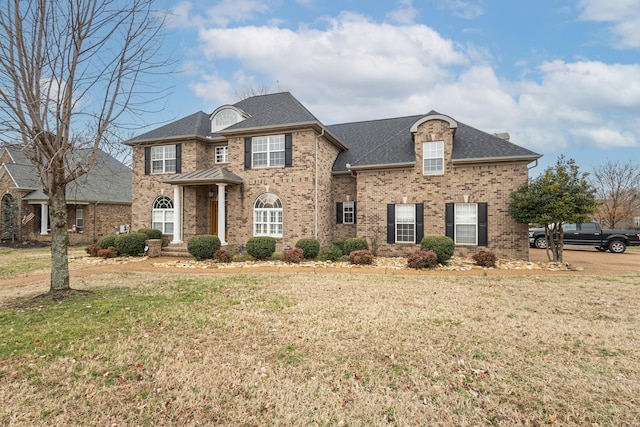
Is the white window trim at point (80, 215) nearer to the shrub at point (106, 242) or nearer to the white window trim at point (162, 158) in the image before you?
the white window trim at point (162, 158)

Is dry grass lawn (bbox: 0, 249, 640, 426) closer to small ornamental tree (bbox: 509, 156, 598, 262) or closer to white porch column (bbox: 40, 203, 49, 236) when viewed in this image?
small ornamental tree (bbox: 509, 156, 598, 262)

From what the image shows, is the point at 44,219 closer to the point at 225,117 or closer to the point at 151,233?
the point at 151,233

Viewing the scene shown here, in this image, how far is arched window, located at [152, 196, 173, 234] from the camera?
16.8 m

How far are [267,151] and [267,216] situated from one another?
302cm

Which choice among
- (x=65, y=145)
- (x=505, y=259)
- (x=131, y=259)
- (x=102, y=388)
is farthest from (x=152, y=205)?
(x=505, y=259)

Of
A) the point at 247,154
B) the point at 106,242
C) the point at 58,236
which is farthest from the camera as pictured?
the point at 247,154

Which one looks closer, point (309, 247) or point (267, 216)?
point (309, 247)

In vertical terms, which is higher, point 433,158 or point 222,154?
Result: point 222,154

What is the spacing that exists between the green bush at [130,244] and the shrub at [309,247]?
7449mm

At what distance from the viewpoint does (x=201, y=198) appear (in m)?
16.5

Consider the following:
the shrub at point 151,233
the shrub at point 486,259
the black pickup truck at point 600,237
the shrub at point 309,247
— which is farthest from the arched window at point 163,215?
the black pickup truck at point 600,237

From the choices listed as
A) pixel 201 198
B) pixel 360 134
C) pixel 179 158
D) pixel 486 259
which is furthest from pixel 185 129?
pixel 486 259

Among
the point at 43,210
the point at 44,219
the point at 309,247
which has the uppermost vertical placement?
the point at 43,210

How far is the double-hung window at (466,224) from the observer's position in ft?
44.0
